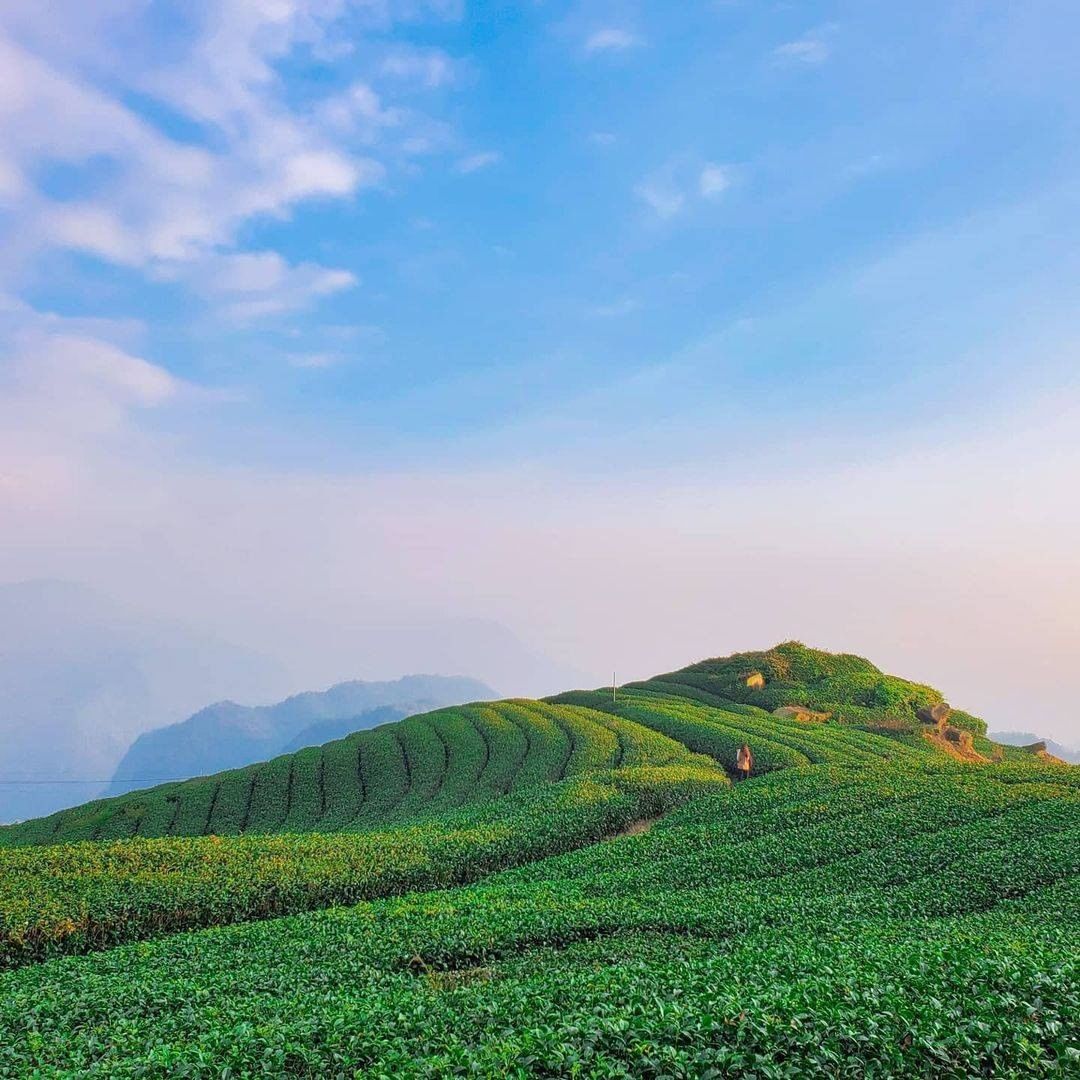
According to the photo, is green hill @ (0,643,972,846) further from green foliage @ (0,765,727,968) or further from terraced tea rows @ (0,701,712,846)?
green foliage @ (0,765,727,968)

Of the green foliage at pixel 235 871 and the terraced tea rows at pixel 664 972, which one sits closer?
the terraced tea rows at pixel 664 972

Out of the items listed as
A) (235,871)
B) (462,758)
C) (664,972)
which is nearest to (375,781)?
(462,758)

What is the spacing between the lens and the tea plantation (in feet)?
26.2

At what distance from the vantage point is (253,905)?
66.0ft

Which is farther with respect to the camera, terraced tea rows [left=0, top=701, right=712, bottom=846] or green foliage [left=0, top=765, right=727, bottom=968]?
terraced tea rows [left=0, top=701, right=712, bottom=846]

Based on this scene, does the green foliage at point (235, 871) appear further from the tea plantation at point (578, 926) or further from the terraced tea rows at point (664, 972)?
the terraced tea rows at point (664, 972)

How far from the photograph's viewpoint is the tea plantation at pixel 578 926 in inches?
314

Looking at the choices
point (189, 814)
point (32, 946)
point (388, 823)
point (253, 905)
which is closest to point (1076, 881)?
point (253, 905)

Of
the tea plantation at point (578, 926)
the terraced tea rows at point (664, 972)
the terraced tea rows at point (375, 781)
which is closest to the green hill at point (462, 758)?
the terraced tea rows at point (375, 781)

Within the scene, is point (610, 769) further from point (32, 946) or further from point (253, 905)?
point (32, 946)

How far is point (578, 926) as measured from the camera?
51.2ft

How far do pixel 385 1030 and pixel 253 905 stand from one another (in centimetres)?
1279

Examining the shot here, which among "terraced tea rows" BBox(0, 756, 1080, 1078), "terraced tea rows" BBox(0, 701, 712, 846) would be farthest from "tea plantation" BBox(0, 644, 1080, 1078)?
"terraced tea rows" BBox(0, 701, 712, 846)

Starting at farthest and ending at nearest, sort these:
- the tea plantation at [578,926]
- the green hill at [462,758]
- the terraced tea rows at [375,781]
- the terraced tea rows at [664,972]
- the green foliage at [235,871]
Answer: the green hill at [462,758] → the terraced tea rows at [375,781] → the green foliage at [235,871] → the tea plantation at [578,926] → the terraced tea rows at [664,972]
